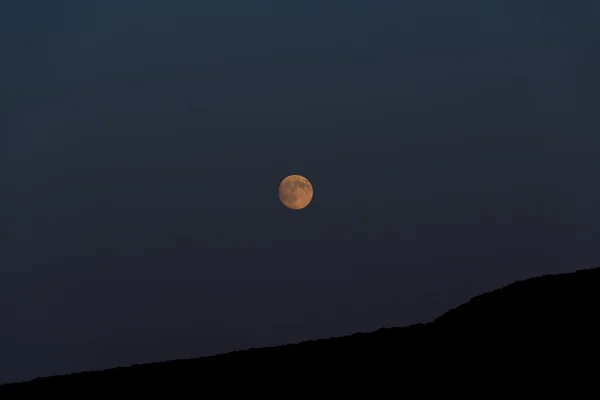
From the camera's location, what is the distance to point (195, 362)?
17062mm

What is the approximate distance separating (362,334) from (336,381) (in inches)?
142

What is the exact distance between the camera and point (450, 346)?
46.7 ft

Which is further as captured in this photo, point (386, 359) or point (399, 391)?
point (386, 359)

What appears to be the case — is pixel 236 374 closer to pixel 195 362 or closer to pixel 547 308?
pixel 195 362

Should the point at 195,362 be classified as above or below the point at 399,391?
above

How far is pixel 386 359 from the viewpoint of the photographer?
47.1 ft

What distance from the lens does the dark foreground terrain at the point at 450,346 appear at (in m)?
13.0

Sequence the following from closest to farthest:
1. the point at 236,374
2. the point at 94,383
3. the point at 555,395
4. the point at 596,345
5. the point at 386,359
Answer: the point at 555,395
the point at 596,345
the point at 386,359
the point at 236,374
the point at 94,383

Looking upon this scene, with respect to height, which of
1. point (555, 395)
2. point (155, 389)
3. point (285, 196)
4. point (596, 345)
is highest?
point (285, 196)

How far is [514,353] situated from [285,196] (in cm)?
4790

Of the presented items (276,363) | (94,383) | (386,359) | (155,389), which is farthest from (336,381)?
(94,383)

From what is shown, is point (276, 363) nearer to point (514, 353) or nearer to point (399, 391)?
point (399, 391)

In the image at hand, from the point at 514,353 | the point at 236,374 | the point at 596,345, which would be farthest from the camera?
the point at 236,374

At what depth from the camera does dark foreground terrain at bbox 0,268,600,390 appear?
42.8 feet
